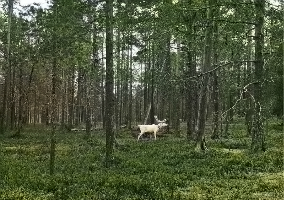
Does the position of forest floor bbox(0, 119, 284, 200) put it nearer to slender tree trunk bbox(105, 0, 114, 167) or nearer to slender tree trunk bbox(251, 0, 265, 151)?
slender tree trunk bbox(105, 0, 114, 167)

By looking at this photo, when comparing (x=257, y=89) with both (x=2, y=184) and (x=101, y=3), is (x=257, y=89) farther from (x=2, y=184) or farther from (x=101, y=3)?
(x=2, y=184)

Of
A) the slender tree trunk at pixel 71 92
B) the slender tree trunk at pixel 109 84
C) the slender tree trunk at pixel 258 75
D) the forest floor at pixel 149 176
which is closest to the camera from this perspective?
the forest floor at pixel 149 176

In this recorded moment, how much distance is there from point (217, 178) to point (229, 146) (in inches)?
389

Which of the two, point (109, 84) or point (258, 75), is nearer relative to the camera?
point (258, 75)

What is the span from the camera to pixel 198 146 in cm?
2041

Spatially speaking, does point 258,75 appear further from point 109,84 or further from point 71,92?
point 71,92

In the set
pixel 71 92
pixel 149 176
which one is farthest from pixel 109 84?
pixel 71 92

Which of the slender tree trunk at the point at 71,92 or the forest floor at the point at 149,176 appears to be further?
the slender tree trunk at the point at 71,92

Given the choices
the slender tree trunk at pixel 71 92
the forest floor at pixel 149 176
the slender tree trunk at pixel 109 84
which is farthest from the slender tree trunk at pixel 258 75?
the slender tree trunk at pixel 71 92

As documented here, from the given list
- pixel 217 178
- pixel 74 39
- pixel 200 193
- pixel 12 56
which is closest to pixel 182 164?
pixel 217 178

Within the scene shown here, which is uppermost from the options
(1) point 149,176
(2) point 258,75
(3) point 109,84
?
(2) point 258,75

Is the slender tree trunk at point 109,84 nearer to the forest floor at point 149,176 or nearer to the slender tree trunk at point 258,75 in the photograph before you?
the forest floor at point 149,176

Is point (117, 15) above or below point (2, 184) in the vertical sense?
above

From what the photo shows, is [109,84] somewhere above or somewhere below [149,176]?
above
